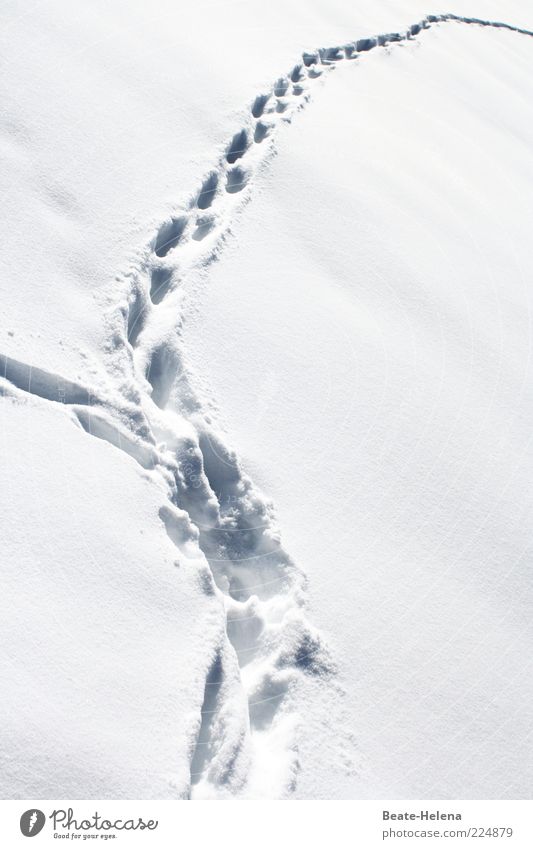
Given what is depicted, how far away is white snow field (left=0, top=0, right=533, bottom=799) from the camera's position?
2.27m

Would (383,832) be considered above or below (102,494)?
below

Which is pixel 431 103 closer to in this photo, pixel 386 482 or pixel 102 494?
pixel 386 482

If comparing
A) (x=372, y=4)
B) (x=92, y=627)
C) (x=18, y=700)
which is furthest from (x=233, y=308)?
(x=372, y=4)

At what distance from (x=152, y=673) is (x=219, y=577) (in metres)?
0.42

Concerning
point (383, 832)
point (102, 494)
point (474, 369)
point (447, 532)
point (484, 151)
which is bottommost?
point (383, 832)

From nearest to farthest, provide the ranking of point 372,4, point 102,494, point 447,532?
point 102,494, point 447,532, point 372,4

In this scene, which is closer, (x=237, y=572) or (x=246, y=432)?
(x=237, y=572)

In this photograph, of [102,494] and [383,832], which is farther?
[102,494]

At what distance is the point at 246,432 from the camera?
2830mm

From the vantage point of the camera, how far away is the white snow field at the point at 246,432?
2.27m

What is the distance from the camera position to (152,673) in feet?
7.43

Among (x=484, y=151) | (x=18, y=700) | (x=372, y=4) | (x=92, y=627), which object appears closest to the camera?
(x=18, y=700)

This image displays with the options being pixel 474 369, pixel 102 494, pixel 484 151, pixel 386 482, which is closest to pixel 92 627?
pixel 102 494

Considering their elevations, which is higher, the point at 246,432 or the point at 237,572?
the point at 246,432
